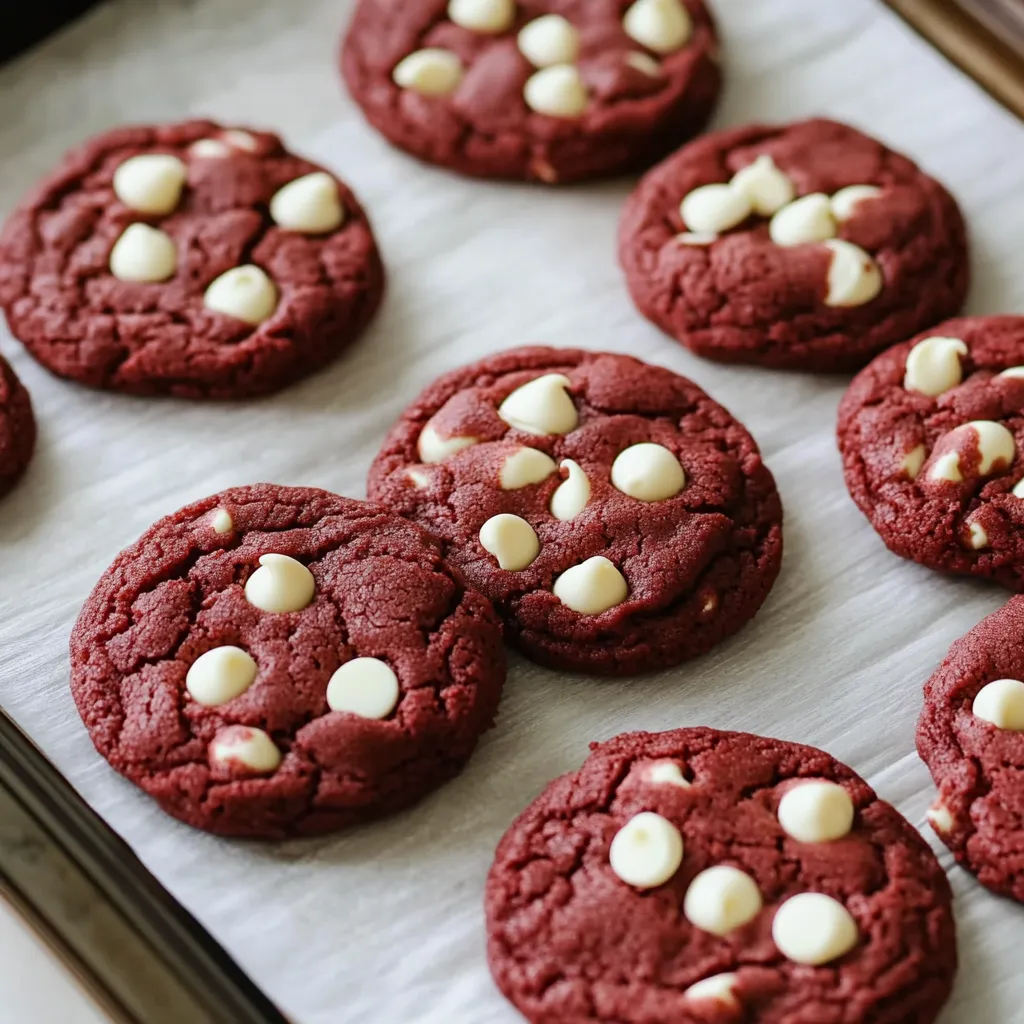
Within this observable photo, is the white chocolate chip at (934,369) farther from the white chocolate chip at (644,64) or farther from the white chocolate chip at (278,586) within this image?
the white chocolate chip at (278,586)

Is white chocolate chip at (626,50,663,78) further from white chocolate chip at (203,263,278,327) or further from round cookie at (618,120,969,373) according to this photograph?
white chocolate chip at (203,263,278,327)

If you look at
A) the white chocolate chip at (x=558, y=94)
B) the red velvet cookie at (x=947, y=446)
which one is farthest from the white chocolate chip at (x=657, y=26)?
the red velvet cookie at (x=947, y=446)

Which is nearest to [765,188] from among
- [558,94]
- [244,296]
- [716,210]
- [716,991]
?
[716,210]

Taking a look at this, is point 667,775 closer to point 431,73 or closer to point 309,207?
point 309,207

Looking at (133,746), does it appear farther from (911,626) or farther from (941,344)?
(941,344)

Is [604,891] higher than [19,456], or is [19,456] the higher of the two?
[19,456]

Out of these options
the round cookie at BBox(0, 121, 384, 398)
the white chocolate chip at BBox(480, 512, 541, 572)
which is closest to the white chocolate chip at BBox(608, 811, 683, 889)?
the white chocolate chip at BBox(480, 512, 541, 572)

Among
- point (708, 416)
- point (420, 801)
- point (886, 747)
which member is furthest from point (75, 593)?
point (886, 747)
